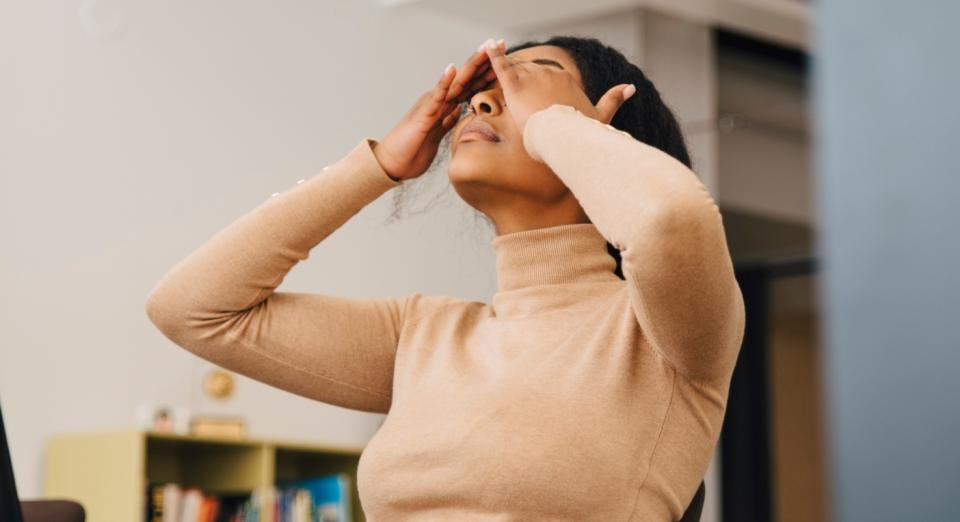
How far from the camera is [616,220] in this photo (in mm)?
1100

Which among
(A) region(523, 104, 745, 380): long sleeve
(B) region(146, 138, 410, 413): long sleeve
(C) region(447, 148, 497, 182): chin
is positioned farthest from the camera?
(B) region(146, 138, 410, 413): long sleeve

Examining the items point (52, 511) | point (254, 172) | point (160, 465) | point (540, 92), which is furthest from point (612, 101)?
point (254, 172)

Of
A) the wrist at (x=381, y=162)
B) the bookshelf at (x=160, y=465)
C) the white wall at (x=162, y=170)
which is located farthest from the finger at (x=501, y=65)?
the bookshelf at (x=160, y=465)

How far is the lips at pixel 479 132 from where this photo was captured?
4.75 ft

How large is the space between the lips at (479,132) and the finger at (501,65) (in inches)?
2.2

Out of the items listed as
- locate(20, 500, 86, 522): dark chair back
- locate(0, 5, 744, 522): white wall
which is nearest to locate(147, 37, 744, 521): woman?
locate(20, 500, 86, 522): dark chair back

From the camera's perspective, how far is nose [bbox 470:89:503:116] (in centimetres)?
148

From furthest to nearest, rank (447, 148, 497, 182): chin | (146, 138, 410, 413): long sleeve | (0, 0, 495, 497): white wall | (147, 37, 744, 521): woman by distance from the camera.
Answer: (0, 0, 495, 497): white wall, (146, 138, 410, 413): long sleeve, (447, 148, 497, 182): chin, (147, 37, 744, 521): woman

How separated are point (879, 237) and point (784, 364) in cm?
659

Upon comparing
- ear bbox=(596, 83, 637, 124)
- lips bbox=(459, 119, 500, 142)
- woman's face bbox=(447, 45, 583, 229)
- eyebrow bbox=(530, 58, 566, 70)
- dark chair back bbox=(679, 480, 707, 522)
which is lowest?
dark chair back bbox=(679, 480, 707, 522)

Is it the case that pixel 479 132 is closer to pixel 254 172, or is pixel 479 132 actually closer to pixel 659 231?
pixel 659 231

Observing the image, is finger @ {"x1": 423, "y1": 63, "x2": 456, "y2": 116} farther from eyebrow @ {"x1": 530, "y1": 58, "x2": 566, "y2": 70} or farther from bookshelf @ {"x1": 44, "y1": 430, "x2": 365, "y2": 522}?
bookshelf @ {"x1": 44, "y1": 430, "x2": 365, "y2": 522}

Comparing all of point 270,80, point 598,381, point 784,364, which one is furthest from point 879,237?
point 784,364

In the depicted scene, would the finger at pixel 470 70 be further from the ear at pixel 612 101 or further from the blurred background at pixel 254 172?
the blurred background at pixel 254 172
